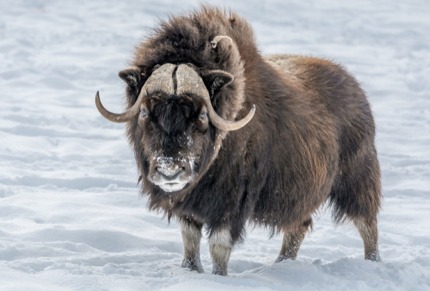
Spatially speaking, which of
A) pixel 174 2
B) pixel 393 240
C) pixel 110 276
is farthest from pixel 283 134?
pixel 174 2

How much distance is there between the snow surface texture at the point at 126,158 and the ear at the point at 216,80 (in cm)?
80

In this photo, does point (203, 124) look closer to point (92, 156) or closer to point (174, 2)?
point (92, 156)

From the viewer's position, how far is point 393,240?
18.0ft

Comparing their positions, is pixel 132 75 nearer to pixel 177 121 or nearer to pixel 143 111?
pixel 143 111

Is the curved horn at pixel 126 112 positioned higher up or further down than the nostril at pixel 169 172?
higher up

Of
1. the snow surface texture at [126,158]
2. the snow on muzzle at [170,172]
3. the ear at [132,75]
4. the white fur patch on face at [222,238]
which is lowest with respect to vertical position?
the snow surface texture at [126,158]

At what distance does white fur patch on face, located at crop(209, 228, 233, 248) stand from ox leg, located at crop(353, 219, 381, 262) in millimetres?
1100

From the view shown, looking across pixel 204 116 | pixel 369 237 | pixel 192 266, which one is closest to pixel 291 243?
pixel 369 237

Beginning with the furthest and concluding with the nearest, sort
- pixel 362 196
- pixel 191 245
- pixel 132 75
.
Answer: pixel 362 196 → pixel 191 245 → pixel 132 75

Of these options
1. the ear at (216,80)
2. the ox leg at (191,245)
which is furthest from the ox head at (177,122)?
the ox leg at (191,245)

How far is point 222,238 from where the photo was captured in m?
4.13

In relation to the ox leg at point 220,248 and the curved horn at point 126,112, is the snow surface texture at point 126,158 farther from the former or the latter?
the curved horn at point 126,112

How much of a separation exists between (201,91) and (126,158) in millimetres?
3225

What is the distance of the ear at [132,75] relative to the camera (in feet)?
13.1
